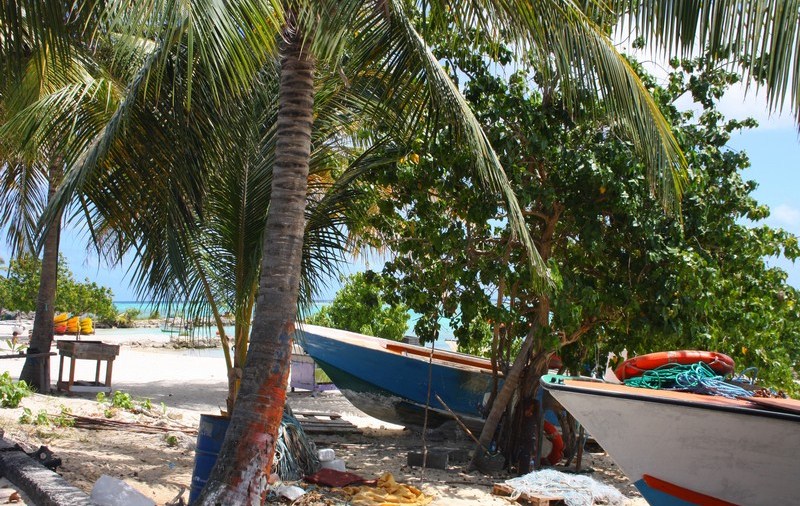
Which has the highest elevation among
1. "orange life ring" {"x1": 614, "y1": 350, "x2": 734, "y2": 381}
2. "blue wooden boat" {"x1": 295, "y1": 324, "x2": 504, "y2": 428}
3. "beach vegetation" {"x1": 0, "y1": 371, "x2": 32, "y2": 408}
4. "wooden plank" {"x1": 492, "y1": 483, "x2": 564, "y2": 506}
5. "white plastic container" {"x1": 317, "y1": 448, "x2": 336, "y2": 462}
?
"orange life ring" {"x1": 614, "y1": 350, "x2": 734, "y2": 381}

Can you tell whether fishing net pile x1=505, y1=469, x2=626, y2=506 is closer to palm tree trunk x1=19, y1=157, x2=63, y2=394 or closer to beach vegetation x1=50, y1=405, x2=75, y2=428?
beach vegetation x1=50, y1=405, x2=75, y2=428

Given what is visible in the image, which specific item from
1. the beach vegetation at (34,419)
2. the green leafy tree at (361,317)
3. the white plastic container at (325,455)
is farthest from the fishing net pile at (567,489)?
the green leafy tree at (361,317)

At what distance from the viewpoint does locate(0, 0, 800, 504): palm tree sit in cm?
413

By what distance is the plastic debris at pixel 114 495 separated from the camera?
5.10 meters

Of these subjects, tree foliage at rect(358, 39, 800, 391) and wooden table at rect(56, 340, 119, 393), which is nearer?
tree foliage at rect(358, 39, 800, 391)

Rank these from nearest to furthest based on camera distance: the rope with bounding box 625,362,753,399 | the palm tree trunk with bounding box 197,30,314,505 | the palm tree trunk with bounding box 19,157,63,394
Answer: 1. the palm tree trunk with bounding box 197,30,314,505
2. the rope with bounding box 625,362,753,399
3. the palm tree trunk with bounding box 19,157,63,394

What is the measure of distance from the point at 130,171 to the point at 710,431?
5382mm

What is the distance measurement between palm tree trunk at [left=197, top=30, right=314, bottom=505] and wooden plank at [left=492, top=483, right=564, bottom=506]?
10.1ft

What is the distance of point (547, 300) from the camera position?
9148 mm

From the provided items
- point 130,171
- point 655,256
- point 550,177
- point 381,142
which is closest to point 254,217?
point 130,171

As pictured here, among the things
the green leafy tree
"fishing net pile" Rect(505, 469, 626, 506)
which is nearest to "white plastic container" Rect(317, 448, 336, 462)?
"fishing net pile" Rect(505, 469, 626, 506)

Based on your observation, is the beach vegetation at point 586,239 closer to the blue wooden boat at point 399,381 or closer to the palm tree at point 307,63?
the blue wooden boat at point 399,381

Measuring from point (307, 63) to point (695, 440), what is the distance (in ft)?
14.2

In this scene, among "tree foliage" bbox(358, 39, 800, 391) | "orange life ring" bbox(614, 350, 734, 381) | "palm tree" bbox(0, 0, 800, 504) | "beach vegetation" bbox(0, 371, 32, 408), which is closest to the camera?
"palm tree" bbox(0, 0, 800, 504)
